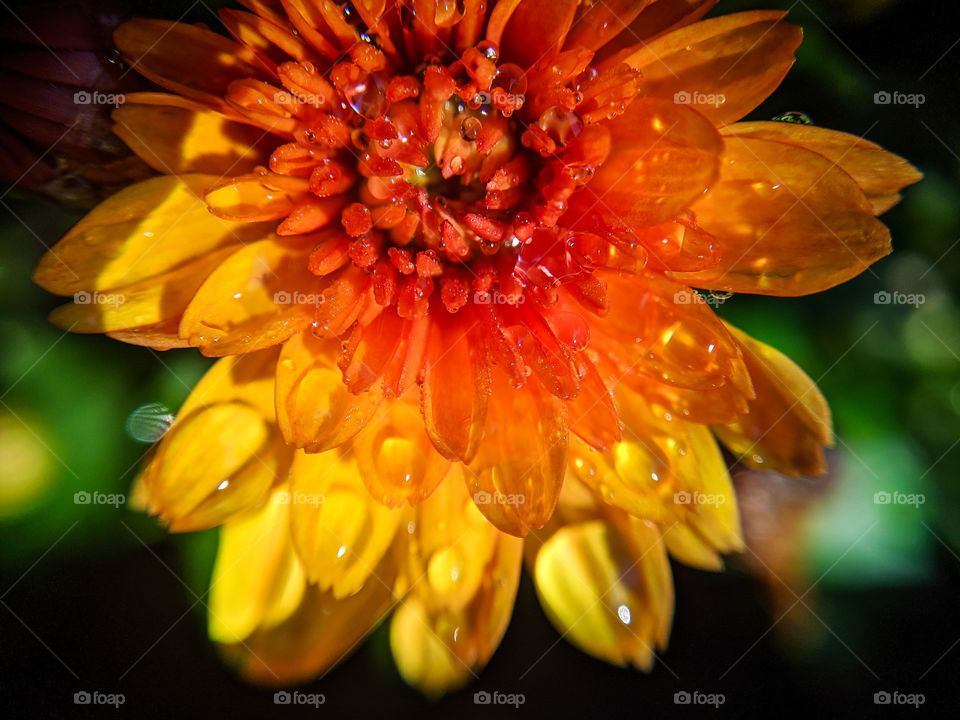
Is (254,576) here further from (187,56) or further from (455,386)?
(187,56)

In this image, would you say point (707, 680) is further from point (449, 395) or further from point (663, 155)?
point (663, 155)

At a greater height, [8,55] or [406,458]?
[8,55]

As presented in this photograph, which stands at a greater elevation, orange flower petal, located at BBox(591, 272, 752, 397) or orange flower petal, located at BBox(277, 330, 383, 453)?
orange flower petal, located at BBox(277, 330, 383, 453)

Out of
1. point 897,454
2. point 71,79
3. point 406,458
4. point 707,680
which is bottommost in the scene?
point 707,680

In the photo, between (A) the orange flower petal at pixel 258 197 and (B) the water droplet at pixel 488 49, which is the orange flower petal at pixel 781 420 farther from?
(A) the orange flower petal at pixel 258 197

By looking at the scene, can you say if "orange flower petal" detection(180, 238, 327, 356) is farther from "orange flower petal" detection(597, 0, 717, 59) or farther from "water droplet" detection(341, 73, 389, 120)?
"orange flower petal" detection(597, 0, 717, 59)

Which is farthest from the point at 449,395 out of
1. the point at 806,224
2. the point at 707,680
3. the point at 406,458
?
the point at 707,680

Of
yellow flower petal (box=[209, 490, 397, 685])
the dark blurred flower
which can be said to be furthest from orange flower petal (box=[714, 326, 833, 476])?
the dark blurred flower

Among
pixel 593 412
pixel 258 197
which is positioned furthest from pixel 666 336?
pixel 258 197
